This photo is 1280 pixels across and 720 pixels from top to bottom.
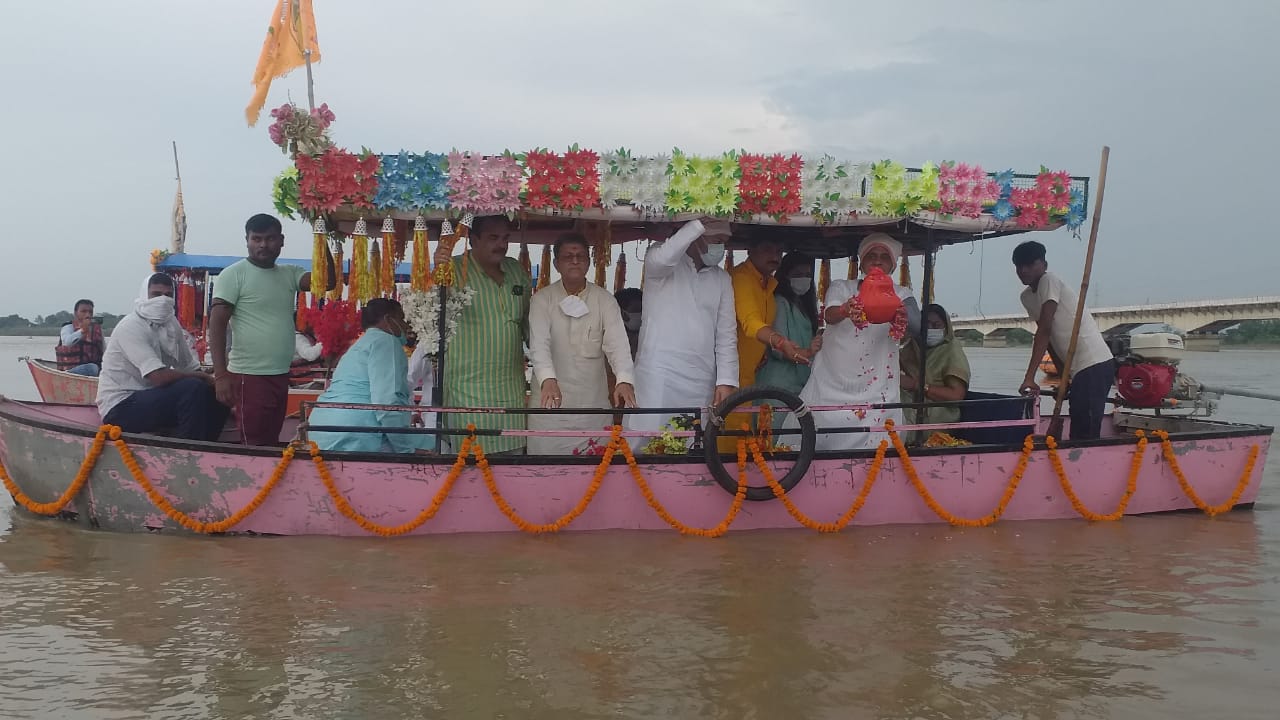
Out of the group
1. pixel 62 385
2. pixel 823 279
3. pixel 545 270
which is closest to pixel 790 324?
pixel 823 279

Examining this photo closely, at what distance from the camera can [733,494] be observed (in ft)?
16.6

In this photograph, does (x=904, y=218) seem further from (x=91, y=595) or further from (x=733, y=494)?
(x=91, y=595)

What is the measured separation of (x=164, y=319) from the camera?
5.54 m

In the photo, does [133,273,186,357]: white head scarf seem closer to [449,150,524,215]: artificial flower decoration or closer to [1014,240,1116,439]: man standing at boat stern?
→ [449,150,524,215]: artificial flower decoration

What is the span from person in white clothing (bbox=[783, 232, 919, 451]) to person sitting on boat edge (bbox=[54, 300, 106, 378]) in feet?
35.8

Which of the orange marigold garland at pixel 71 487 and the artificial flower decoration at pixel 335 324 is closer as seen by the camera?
the orange marigold garland at pixel 71 487

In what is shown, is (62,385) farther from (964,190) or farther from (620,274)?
(964,190)

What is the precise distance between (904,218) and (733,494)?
6.31 ft

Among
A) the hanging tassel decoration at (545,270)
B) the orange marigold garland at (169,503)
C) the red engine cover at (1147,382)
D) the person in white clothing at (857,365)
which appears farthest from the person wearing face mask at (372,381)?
the red engine cover at (1147,382)

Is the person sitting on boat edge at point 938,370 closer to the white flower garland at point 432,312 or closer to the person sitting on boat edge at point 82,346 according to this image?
the white flower garland at point 432,312

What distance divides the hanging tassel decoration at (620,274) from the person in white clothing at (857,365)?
5.21ft

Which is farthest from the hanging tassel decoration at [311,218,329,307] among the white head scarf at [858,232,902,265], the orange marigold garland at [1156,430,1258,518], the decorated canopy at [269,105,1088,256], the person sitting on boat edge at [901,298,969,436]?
the orange marigold garland at [1156,430,1258,518]

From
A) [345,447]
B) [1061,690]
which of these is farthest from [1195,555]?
[345,447]

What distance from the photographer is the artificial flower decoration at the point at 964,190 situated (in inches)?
206
